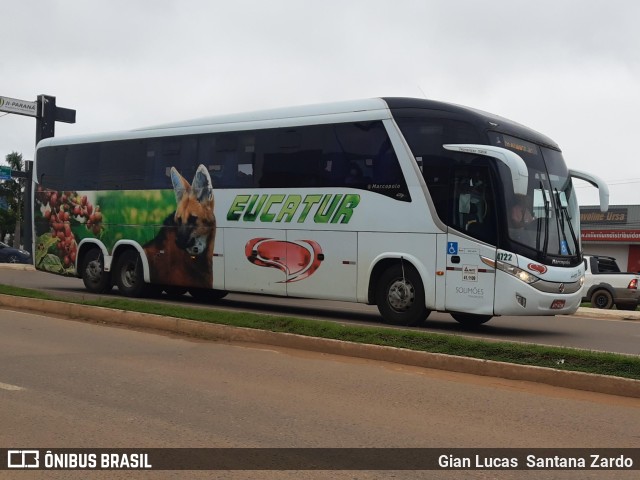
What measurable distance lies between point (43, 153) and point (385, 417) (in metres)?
16.1

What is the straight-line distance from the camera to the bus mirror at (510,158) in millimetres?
11383

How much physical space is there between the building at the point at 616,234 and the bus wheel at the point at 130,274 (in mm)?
36559

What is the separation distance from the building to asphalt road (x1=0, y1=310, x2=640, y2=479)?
41.7m

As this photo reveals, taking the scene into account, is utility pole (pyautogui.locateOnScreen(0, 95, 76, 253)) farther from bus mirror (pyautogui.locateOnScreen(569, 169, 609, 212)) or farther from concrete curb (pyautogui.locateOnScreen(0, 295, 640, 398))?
bus mirror (pyautogui.locateOnScreen(569, 169, 609, 212))

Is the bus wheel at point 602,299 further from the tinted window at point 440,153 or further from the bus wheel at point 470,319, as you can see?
the tinted window at point 440,153

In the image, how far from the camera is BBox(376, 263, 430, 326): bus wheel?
1302 centimetres

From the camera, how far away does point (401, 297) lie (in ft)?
43.3

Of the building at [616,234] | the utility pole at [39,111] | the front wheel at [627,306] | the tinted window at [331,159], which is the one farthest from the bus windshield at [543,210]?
the building at [616,234]

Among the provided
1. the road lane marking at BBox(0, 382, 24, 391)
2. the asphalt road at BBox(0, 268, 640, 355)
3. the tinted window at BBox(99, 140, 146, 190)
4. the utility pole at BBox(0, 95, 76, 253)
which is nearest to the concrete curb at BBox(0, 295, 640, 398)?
the asphalt road at BBox(0, 268, 640, 355)

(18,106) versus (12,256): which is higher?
(18,106)

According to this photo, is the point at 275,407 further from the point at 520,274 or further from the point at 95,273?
the point at 95,273

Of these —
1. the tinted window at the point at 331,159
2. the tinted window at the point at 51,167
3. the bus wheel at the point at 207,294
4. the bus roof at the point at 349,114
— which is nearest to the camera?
the bus roof at the point at 349,114

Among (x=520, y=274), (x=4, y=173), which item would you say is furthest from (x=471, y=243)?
(x=4, y=173)

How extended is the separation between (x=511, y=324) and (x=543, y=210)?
341 cm
